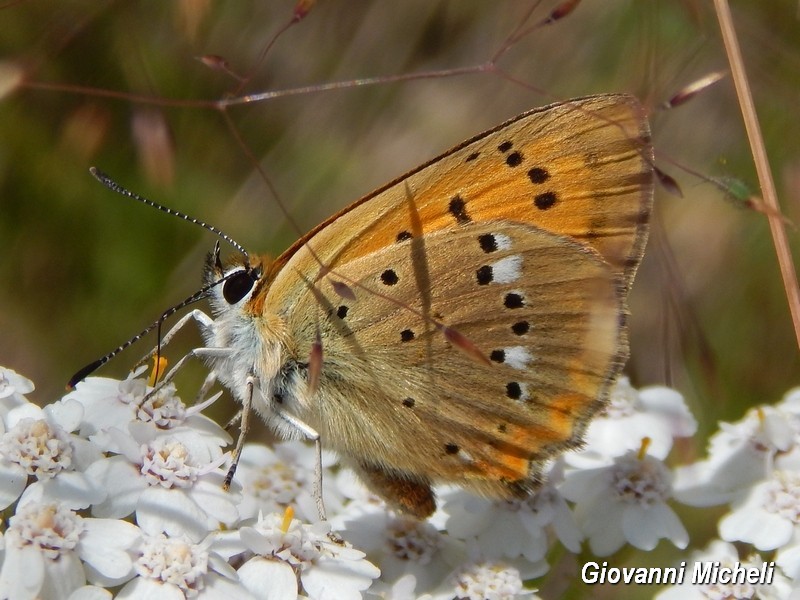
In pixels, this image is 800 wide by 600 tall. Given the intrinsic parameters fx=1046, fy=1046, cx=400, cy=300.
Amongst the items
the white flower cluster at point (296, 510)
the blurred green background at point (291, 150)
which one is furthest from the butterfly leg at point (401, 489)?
the blurred green background at point (291, 150)

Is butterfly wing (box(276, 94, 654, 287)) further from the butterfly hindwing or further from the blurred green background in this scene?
the blurred green background

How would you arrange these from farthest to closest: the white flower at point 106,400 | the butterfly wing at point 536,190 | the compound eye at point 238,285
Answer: the compound eye at point 238,285 < the butterfly wing at point 536,190 < the white flower at point 106,400

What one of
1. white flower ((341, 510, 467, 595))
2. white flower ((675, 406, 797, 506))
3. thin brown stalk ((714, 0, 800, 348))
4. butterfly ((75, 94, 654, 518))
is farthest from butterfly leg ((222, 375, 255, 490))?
thin brown stalk ((714, 0, 800, 348))

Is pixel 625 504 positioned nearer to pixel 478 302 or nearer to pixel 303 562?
pixel 478 302

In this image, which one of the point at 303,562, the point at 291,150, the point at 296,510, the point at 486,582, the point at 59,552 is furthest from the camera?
the point at 291,150

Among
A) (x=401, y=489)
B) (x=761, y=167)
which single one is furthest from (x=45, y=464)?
(x=761, y=167)

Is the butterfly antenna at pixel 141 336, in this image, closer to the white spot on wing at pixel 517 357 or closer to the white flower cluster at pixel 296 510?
the white flower cluster at pixel 296 510

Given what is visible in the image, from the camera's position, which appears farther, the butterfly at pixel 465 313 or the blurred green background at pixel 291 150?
the blurred green background at pixel 291 150
